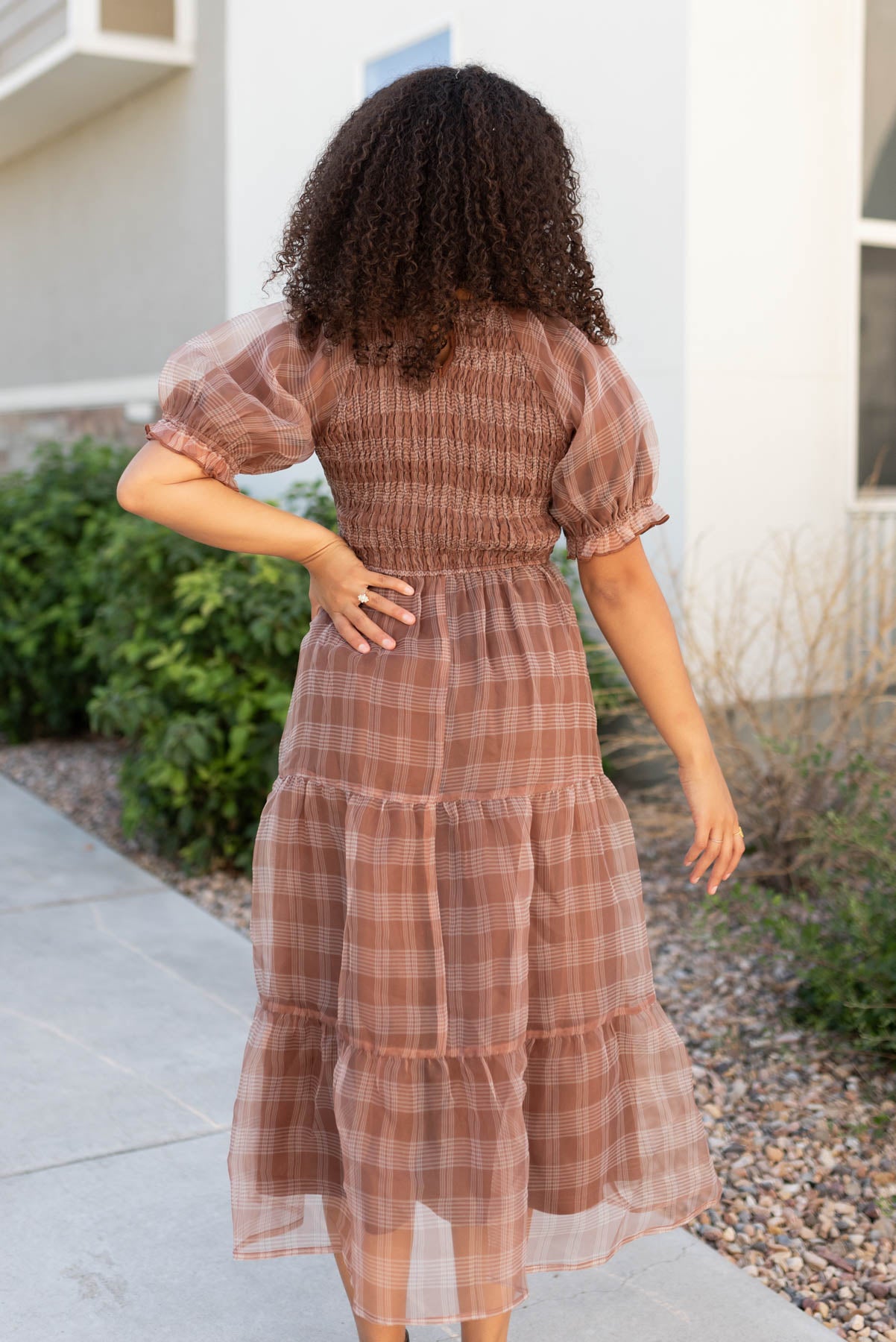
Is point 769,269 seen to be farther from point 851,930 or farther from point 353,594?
point 353,594

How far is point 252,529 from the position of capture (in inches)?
73.4

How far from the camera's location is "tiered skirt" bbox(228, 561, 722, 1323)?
1806 millimetres

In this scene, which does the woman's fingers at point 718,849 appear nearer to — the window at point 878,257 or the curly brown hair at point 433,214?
the curly brown hair at point 433,214

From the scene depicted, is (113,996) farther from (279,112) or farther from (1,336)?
(1,336)

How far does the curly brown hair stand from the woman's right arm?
0.25 metres

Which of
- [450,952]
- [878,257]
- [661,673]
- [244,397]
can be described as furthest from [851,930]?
[878,257]

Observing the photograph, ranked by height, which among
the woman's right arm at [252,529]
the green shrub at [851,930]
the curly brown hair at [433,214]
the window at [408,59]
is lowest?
the green shrub at [851,930]

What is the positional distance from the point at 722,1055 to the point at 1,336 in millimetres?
8795

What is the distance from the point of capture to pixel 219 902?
15.1 feet

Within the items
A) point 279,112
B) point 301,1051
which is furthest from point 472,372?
point 279,112

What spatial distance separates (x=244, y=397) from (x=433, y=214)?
328mm

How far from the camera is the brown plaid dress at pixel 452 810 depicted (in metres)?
1.80

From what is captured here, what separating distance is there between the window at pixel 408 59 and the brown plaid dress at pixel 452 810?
4.28 metres

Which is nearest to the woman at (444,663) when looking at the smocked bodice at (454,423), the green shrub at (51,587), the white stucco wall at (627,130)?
the smocked bodice at (454,423)
